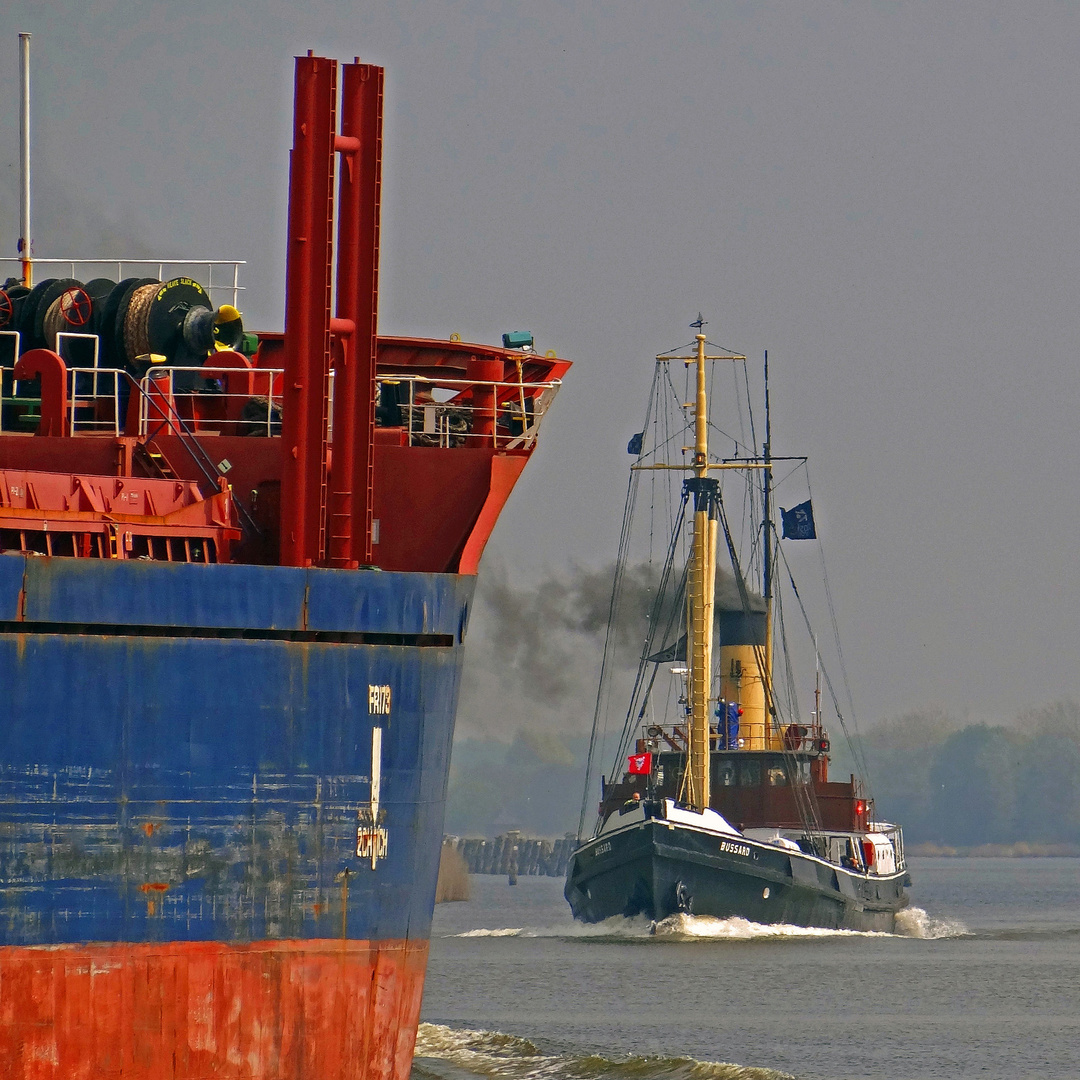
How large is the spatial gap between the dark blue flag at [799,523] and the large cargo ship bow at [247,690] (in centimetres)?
3954

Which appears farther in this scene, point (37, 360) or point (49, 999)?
point (37, 360)

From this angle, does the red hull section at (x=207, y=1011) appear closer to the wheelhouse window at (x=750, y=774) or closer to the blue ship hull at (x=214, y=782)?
the blue ship hull at (x=214, y=782)

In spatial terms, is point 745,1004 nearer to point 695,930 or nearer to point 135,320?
point 695,930

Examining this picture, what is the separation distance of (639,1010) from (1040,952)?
21.1 metres

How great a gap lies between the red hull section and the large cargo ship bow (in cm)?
3

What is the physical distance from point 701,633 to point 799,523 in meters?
9.65

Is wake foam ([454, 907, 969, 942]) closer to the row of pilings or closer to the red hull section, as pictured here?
the red hull section

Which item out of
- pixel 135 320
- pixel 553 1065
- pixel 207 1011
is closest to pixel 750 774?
pixel 553 1065

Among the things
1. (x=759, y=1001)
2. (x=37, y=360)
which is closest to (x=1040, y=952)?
(x=759, y=1001)

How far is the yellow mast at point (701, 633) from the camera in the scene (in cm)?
5122

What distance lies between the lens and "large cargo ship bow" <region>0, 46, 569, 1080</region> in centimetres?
1656

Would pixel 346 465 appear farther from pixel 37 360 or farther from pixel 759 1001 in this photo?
pixel 759 1001

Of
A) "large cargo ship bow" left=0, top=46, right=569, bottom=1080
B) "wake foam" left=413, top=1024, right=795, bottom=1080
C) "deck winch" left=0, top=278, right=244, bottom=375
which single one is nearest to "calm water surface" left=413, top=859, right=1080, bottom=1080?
"wake foam" left=413, top=1024, right=795, bottom=1080

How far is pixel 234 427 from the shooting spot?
2131 cm
